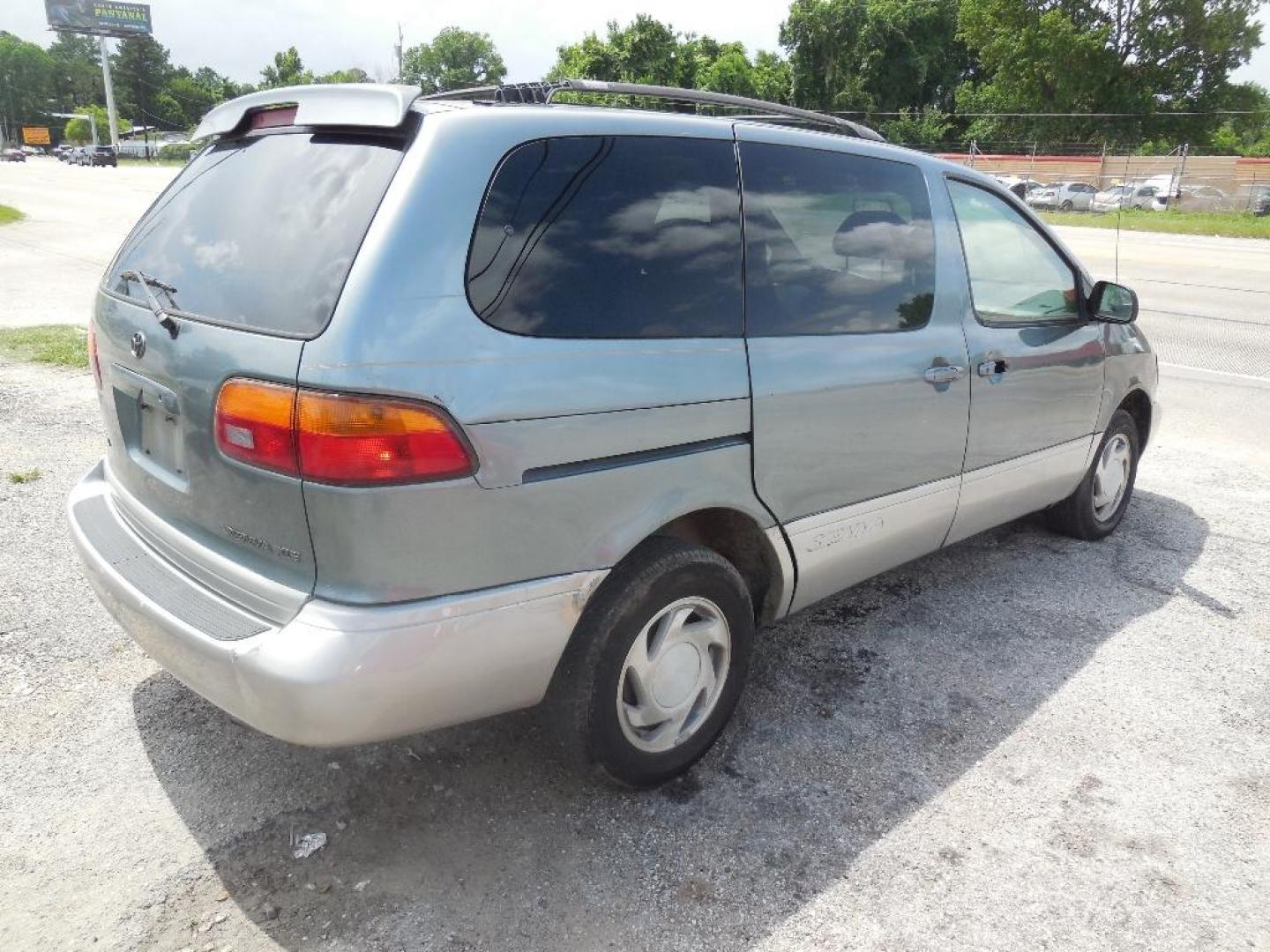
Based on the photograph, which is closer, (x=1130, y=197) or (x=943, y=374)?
(x=943, y=374)

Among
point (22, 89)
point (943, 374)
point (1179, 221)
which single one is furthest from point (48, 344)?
point (22, 89)

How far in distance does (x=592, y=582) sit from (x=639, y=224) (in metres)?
Result: 0.95

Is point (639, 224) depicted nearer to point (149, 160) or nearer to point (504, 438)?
point (504, 438)

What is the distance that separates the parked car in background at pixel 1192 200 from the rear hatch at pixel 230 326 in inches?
1540

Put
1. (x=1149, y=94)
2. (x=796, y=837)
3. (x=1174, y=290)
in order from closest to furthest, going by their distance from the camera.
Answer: (x=796, y=837) → (x=1174, y=290) → (x=1149, y=94)

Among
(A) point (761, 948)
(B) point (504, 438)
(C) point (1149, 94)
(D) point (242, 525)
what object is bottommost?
(A) point (761, 948)

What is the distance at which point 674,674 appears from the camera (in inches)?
106

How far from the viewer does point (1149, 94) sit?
51.2m

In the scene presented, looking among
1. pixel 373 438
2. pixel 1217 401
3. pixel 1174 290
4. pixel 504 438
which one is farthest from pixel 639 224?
pixel 1174 290

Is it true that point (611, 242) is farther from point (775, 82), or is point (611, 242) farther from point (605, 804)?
point (775, 82)

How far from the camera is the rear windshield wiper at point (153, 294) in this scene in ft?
7.84

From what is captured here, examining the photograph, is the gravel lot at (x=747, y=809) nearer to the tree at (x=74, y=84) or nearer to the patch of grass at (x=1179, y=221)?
the patch of grass at (x=1179, y=221)

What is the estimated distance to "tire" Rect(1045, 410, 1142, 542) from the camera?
14.9ft

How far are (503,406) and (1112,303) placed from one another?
3.20m
